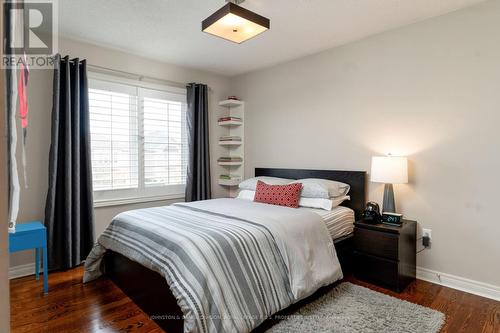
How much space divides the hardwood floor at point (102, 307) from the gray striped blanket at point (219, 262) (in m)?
0.41

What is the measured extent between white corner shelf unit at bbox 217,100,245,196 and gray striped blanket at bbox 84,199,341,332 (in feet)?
6.39

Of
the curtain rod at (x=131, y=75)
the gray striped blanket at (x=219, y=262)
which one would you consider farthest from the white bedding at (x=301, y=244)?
the curtain rod at (x=131, y=75)

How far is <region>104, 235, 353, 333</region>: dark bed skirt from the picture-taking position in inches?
74.2

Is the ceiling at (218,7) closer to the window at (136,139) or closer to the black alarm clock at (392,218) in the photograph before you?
the window at (136,139)

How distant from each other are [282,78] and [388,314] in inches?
118

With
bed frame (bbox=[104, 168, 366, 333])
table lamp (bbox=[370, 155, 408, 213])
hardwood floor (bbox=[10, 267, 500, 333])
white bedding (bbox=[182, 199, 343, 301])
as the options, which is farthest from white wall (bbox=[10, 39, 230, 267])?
table lamp (bbox=[370, 155, 408, 213])

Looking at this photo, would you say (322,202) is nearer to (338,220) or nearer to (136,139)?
(338,220)

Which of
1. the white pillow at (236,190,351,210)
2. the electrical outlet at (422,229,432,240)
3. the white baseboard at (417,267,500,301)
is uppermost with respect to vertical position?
the white pillow at (236,190,351,210)

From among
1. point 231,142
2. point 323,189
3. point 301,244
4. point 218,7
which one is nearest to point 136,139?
point 231,142

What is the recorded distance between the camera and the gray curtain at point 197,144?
4031 millimetres

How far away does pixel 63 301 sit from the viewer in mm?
2314

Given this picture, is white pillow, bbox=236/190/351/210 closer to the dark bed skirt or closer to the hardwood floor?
the dark bed skirt

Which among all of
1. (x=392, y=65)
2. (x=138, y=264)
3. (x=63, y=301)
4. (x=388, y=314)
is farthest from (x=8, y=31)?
(x=392, y=65)

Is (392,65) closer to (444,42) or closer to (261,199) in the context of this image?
(444,42)
